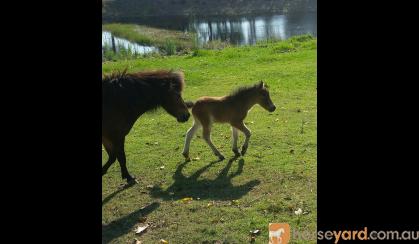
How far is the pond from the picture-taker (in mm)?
29516

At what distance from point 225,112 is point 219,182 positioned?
1.75 meters

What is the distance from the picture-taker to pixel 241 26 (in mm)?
35156

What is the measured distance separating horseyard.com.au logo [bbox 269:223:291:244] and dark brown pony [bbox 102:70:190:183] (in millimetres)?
2896

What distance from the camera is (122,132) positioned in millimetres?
7590

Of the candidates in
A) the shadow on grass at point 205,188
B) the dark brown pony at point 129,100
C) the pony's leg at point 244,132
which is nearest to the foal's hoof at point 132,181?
the dark brown pony at point 129,100

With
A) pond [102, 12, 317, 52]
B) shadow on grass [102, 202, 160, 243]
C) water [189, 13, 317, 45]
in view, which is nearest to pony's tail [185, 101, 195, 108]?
shadow on grass [102, 202, 160, 243]

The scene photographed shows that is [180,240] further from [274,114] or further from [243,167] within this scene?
[274,114]

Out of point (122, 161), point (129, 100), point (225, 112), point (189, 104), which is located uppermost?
point (129, 100)

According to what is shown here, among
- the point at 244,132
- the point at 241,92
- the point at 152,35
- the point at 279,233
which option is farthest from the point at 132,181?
the point at 152,35

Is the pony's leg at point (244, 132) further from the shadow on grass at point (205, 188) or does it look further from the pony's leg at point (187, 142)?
the shadow on grass at point (205, 188)

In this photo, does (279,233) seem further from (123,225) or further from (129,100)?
(129,100)

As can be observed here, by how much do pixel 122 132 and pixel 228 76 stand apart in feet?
29.0

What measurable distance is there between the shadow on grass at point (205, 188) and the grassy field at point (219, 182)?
0.01 meters
